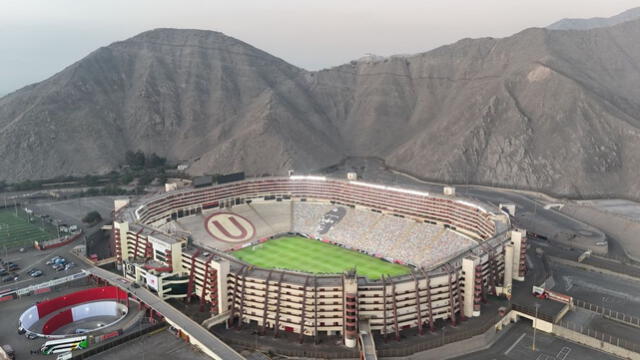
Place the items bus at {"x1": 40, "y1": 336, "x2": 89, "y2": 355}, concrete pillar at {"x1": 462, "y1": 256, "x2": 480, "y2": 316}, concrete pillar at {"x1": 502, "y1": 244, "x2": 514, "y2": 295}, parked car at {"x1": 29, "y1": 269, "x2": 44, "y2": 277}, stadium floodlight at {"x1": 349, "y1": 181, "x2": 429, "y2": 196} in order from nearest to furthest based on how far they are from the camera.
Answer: bus at {"x1": 40, "y1": 336, "x2": 89, "y2": 355} → concrete pillar at {"x1": 462, "y1": 256, "x2": 480, "y2": 316} → concrete pillar at {"x1": 502, "y1": 244, "x2": 514, "y2": 295} → parked car at {"x1": 29, "y1": 269, "x2": 44, "y2": 277} → stadium floodlight at {"x1": 349, "y1": 181, "x2": 429, "y2": 196}

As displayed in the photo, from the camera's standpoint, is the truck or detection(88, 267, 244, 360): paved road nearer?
the truck

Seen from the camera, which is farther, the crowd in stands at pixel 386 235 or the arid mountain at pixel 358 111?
the arid mountain at pixel 358 111

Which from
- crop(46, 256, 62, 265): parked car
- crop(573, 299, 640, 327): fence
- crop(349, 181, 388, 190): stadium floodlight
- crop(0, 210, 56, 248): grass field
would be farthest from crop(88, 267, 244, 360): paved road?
crop(349, 181, 388, 190): stadium floodlight

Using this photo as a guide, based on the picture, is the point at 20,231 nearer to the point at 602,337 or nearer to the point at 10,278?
the point at 10,278

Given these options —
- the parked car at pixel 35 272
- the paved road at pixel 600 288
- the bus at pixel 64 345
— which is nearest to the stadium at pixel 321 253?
the paved road at pixel 600 288

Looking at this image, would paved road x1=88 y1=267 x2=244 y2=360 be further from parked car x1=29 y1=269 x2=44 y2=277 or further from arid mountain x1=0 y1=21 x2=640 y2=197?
arid mountain x1=0 y1=21 x2=640 y2=197

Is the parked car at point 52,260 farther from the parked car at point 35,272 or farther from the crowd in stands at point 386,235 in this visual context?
the crowd in stands at point 386,235
